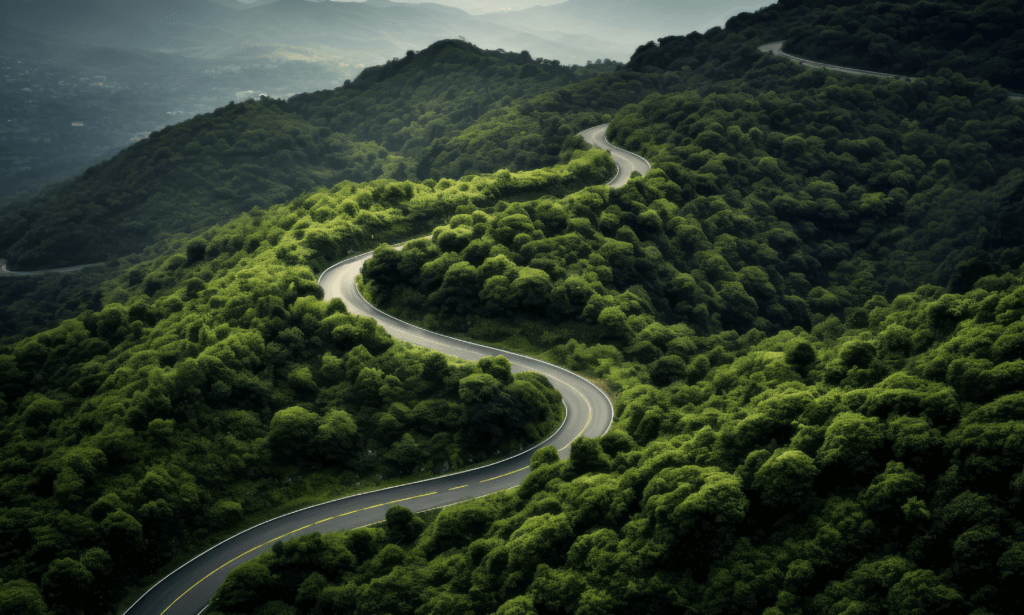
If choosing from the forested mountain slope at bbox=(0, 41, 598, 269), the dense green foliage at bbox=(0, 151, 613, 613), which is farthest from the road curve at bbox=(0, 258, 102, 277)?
the dense green foliage at bbox=(0, 151, 613, 613)

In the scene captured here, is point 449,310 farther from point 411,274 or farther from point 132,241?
point 132,241

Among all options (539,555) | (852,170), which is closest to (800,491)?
(539,555)

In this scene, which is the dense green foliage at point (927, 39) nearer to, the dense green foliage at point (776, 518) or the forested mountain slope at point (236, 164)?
the forested mountain slope at point (236, 164)

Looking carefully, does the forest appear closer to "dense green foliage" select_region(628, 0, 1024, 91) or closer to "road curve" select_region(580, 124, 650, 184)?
"road curve" select_region(580, 124, 650, 184)

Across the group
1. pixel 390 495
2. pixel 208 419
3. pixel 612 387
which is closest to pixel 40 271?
pixel 208 419

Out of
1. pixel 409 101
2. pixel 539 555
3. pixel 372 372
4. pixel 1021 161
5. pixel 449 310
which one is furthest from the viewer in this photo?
pixel 409 101
